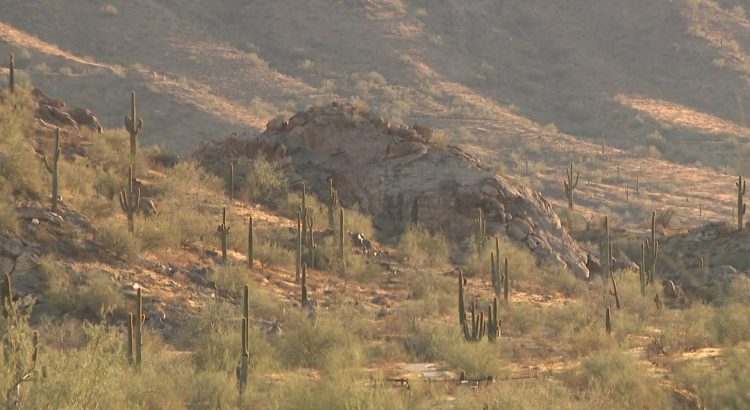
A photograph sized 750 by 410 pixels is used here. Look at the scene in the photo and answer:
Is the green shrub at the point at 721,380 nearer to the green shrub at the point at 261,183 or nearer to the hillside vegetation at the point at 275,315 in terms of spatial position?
the hillside vegetation at the point at 275,315

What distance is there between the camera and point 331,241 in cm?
2441

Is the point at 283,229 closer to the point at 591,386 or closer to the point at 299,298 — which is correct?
the point at 299,298

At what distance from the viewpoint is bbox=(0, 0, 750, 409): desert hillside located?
13688 millimetres

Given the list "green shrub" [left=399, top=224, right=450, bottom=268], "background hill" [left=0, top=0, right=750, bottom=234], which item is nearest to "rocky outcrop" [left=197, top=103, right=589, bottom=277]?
"green shrub" [left=399, top=224, right=450, bottom=268]

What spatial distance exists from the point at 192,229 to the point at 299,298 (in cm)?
317

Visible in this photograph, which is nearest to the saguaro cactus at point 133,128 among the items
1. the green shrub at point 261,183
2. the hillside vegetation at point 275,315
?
the hillside vegetation at point 275,315

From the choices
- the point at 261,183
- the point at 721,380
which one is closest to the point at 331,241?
the point at 261,183

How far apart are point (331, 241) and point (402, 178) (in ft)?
16.1

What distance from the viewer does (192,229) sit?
74.4 feet

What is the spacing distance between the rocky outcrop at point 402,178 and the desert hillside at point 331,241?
67mm

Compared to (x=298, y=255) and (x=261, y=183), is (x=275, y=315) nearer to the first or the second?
(x=298, y=255)

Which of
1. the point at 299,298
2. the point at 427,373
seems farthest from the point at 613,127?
the point at 427,373

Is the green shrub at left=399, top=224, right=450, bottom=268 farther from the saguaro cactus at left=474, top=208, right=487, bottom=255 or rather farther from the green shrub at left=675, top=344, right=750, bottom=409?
the green shrub at left=675, top=344, right=750, bottom=409

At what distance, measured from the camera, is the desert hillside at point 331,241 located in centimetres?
1369
